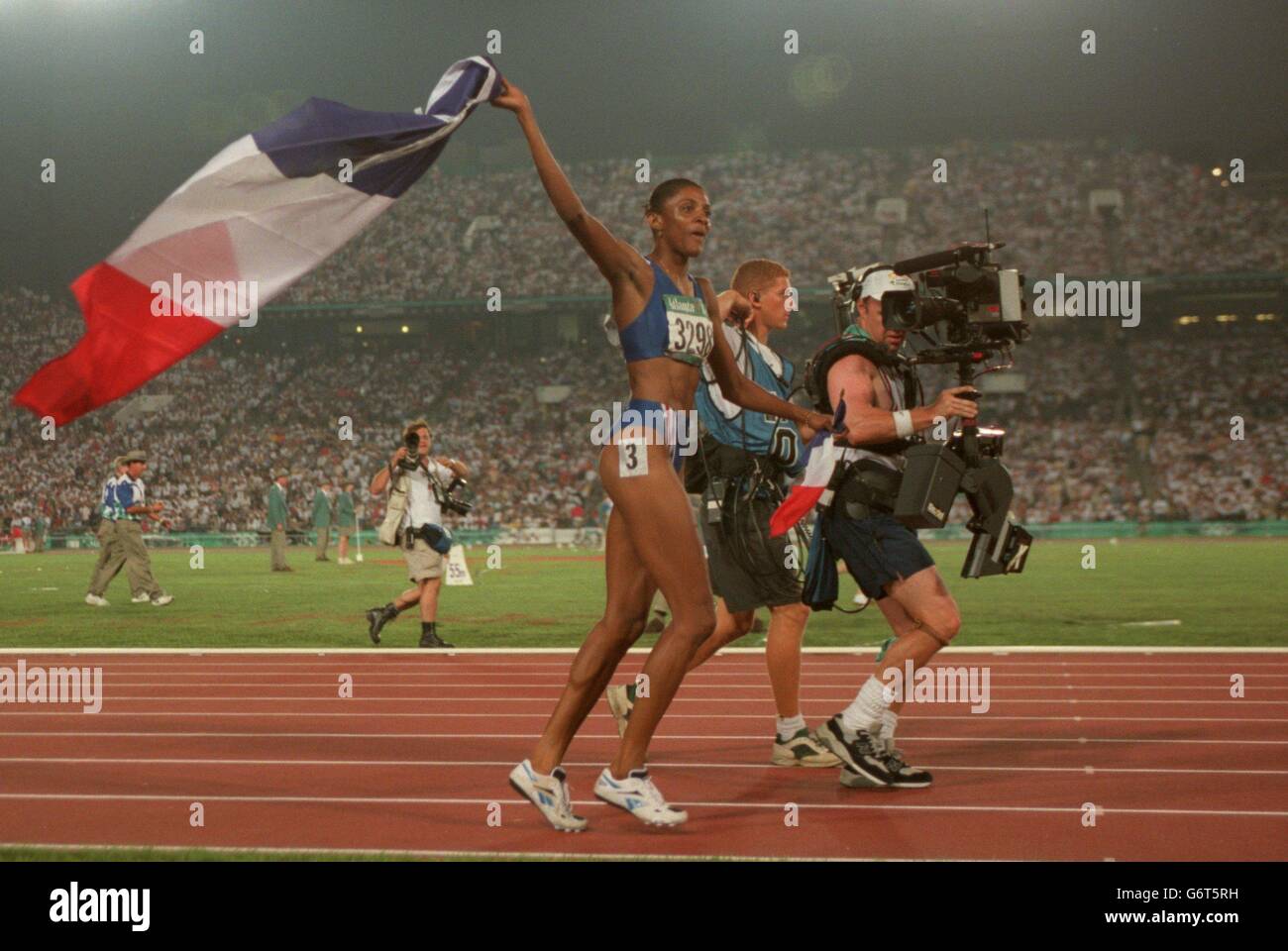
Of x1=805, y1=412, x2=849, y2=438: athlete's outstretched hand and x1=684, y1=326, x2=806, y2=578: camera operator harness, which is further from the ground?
x1=805, y1=412, x2=849, y2=438: athlete's outstretched hand

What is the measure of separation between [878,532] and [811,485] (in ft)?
1.13

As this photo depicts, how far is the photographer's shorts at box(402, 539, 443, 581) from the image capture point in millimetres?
12250

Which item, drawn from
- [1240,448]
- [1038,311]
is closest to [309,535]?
[1038,311]

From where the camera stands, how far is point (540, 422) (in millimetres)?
46469

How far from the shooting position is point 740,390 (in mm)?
5719

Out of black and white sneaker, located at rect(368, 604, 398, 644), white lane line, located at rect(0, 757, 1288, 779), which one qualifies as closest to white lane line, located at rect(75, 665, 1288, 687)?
black and white sneaker, located at rect(368, 604, 398, 644)

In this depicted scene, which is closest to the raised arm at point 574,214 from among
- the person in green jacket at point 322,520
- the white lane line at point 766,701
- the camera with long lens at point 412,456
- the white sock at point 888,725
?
the white sock at point 888,725

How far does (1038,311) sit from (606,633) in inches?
1523

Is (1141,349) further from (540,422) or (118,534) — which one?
(118,534)

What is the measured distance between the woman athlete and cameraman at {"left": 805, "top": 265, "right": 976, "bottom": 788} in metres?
0.90

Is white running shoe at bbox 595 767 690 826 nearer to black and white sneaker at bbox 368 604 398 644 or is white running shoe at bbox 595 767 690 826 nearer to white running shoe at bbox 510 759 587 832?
white running shoe at bbox 510 759 587 832

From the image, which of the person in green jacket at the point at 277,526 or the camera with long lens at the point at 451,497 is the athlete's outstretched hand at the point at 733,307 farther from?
the person in green jacket at the point at 277,526

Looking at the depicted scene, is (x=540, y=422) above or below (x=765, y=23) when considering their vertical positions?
below

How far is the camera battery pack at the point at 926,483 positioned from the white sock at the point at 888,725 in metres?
0.87
